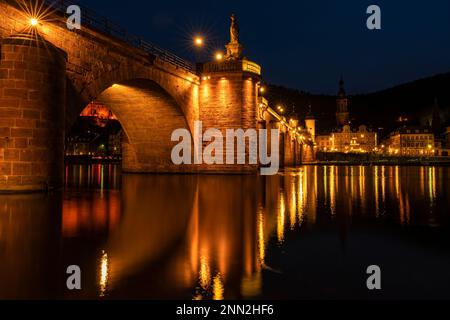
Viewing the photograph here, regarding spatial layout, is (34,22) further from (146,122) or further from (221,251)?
(146,122)

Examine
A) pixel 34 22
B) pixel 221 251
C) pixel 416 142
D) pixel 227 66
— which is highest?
pixel 227 66

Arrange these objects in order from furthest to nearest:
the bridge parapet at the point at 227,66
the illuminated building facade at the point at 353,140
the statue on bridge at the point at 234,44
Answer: the illuminated building facade at the point at 353,140
the statue on bridge at the point at 234,44
the bridge parapet at the point at 227,66

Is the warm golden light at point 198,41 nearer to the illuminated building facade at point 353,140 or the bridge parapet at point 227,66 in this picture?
the bridge parapet at point 227,66

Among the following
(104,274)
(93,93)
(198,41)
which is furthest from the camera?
(198,41)

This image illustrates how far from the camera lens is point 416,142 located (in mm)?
137250

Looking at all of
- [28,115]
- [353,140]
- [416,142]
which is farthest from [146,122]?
[353,140]

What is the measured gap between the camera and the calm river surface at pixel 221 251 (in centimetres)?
501

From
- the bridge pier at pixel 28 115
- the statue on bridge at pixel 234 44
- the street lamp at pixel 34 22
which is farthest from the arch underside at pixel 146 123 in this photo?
the bridge pier at pixel 28 115

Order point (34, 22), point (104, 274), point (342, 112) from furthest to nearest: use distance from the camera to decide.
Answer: point (342, 112) < point (34, 22) < point (104, 274)

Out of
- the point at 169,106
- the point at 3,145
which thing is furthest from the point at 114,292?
the point at 169,106

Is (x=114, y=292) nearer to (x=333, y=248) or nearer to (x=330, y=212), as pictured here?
(x=333, y=248)

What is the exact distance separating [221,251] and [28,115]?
11.9m

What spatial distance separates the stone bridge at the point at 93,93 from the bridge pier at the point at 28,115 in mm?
34

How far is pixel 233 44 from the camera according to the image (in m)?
41.4
